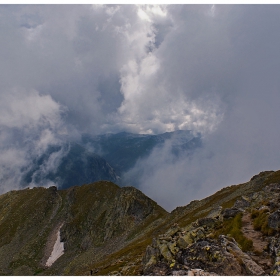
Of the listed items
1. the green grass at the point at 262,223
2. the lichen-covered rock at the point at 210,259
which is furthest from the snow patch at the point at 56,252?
the lichen-covered rock at the point at 210,259

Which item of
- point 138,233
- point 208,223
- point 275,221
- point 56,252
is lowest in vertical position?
point 275,221

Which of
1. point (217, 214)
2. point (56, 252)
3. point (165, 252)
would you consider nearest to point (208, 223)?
point (217, 214)

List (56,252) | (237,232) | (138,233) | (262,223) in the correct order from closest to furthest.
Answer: (237,232), (262,223), (138,233), (56,252)

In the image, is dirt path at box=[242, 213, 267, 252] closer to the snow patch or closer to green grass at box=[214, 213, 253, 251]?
green grass at box=[214, 213, 253, 251]

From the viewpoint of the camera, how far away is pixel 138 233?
116 metres

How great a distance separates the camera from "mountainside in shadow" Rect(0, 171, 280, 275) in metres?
21.1

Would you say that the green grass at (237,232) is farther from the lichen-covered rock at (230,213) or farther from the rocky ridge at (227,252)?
the lichen-covered rock at (230,213)

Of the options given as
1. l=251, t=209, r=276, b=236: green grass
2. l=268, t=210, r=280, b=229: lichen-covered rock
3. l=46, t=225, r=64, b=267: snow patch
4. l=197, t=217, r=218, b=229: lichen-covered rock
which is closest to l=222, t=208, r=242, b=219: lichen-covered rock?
l=197, t=217, r=218, b=229: lichen-covered rock

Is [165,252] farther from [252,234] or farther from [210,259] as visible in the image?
[252,234]

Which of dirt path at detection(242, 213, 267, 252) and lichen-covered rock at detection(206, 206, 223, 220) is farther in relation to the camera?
lichen-covered rock at detection(206, 206, 223, 220)

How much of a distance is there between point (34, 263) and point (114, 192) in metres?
68.4

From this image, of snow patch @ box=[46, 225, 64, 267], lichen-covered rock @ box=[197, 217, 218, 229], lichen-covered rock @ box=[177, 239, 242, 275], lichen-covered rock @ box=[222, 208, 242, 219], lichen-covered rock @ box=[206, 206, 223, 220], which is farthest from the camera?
snow patch @ box=[46, 225, 64, 267]

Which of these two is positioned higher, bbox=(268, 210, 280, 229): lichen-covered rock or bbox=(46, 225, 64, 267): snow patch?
bbox=(46, 225, 64, 267): snow patch

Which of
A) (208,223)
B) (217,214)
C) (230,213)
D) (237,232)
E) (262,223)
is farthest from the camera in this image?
(217,214)
